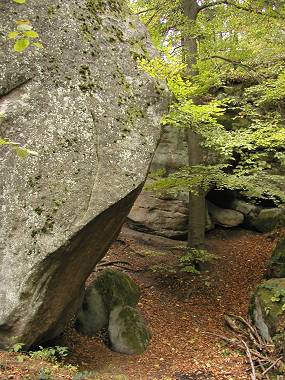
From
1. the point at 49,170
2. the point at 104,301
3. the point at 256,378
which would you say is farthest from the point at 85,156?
the point at 256,378

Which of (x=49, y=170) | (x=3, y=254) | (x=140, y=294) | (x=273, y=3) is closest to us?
(x=3, y=254)

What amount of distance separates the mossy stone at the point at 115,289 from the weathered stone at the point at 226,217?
21.6 ft

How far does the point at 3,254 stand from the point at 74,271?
1271 millimetres

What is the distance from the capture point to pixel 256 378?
673cm

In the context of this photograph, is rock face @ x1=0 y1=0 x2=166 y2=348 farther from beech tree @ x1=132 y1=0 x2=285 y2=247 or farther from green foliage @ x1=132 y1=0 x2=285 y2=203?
beech tree @ x1=132 y1=0 x2=285 y2=247

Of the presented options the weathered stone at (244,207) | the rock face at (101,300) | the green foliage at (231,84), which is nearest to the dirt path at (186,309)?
the rock face at (101,300)

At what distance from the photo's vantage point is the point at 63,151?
599 centimetres

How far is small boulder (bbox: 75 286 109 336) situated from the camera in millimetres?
8180

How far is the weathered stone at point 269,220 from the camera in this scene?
15258 millimetres

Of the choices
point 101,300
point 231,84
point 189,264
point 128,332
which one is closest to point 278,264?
point 189,264

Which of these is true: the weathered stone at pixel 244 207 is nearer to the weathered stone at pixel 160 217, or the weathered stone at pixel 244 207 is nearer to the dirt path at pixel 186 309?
the dirt path at pixel 186 309

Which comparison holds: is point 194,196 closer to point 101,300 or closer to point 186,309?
point 186,309

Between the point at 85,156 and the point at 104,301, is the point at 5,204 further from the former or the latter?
the point at 104,301

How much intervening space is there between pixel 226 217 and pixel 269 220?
1.69 m
